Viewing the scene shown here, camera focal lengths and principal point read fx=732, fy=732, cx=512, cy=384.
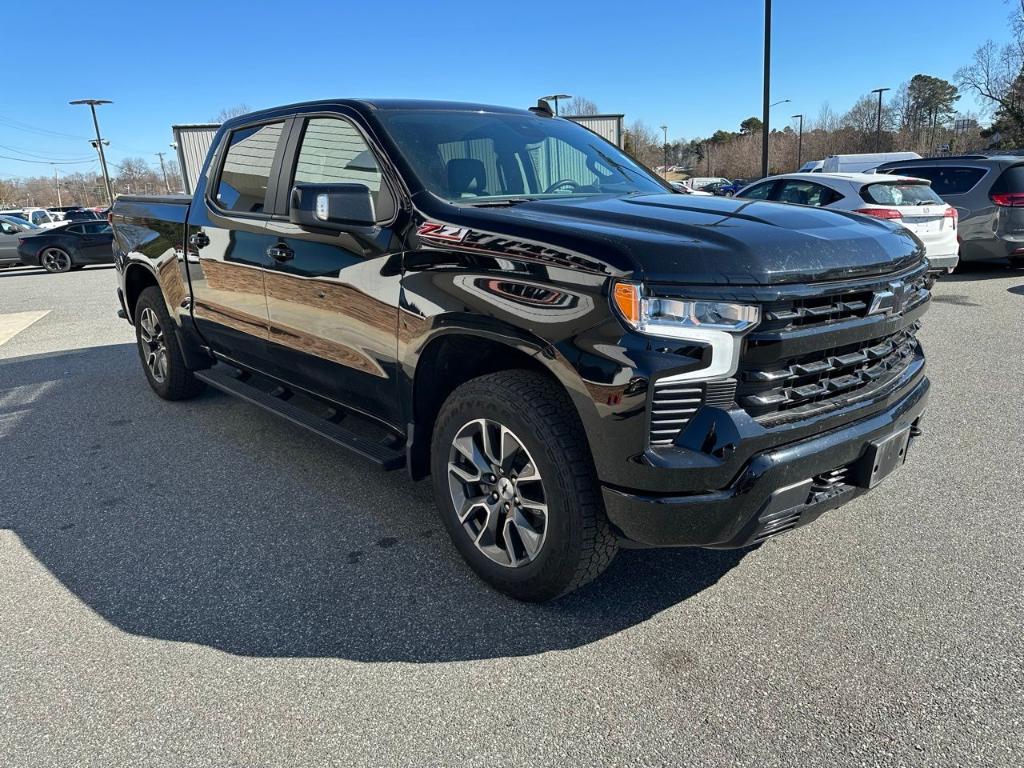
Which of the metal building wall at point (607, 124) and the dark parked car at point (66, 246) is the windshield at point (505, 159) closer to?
the dark parked car at point (66, 246)

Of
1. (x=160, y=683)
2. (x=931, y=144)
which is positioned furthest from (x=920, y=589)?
(x=931, y=144)

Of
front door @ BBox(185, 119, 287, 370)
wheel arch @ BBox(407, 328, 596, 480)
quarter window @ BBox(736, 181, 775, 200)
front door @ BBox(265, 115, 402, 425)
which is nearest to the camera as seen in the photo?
wheel arch @ BBox(407, 328, 596, 480)

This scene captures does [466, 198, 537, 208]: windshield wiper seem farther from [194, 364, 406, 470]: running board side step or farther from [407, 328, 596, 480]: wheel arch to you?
[194, 364, 406, 470]: running board side step

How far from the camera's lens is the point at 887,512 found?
3.46 m

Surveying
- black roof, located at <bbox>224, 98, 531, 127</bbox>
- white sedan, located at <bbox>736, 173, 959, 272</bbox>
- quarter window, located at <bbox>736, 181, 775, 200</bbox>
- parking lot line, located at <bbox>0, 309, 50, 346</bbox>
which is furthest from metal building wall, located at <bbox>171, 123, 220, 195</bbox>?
black roof, located at <bbox>224, 98, 531, 127</bbox>

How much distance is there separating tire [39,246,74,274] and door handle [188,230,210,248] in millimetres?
16730

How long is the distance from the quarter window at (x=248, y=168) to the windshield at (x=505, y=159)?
96 cm

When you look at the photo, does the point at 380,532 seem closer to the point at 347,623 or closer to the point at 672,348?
the point at 347,623

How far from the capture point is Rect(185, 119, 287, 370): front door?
390 cm

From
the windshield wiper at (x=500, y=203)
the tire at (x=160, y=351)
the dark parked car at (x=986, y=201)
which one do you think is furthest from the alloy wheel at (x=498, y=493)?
the dark parked car at (x=986, y=201)

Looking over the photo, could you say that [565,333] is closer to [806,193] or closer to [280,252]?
[280,252]

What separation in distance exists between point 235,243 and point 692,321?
284cm

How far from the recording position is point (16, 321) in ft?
32.9

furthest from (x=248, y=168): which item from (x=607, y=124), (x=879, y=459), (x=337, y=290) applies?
(x=607, y=124)
